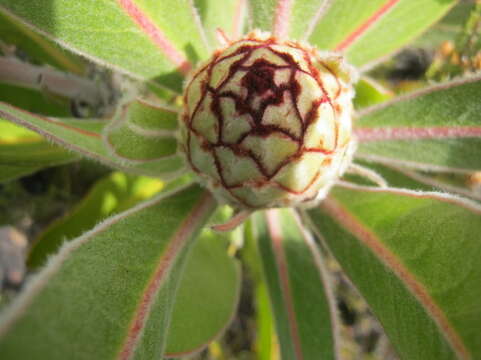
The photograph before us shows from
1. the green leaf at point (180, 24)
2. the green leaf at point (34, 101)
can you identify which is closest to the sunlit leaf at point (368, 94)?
the green leaf at point (180, 24)

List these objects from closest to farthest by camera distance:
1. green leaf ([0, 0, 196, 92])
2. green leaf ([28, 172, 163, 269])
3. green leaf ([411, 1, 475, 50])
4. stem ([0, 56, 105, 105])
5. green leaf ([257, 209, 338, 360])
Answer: green leaf ([0, 0, 196, 92]), green leaf ([257, 209, 338, 360]), stem ([0, 56, 105, 105]), green leaf ([28, 172, 163, 269]), green leaf ([411, 1, 475, 50])

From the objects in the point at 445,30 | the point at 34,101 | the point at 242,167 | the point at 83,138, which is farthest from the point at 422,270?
the point at 445,30

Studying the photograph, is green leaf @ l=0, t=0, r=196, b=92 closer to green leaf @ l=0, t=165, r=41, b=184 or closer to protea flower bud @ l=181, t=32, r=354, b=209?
protea flower bud @ l=181, t=32, r=354, b=209

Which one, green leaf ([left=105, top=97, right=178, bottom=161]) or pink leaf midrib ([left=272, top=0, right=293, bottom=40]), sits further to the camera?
pink leaf midrib ([left=272, top=0, right=293, bottom=40])

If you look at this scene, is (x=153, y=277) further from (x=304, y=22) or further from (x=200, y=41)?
(x=304, y=22)

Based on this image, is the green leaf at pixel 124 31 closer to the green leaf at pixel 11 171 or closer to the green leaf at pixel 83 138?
the green leaf at pixel 83 138

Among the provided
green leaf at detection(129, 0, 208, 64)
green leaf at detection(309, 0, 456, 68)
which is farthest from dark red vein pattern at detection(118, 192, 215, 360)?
green leaf at detection(309, 0, 456, 68)

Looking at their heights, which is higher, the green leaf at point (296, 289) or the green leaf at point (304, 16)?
the green leaf at point (304, 16)
